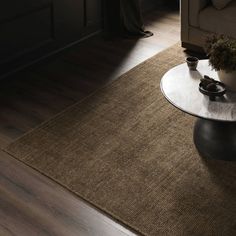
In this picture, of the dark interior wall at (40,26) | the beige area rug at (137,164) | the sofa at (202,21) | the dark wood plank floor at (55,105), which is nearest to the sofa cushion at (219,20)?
the sofa at (202,21)

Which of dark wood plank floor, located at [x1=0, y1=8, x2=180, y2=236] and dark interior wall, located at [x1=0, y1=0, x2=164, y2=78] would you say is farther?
dark interior wall, located at [x1=0, y1=0, x2=164, y2=78]

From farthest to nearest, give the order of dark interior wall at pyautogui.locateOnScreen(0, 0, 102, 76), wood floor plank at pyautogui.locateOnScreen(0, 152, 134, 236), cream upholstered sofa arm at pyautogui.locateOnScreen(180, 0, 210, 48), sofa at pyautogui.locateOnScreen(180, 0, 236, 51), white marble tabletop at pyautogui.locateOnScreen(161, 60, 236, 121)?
cream upholstered sofa arm at pyautogui.locateOnScreen(180, 0, 210, 48)
sofa at pyautogui.locateOnScreen(180, 0, 236, 51)
dark interior wall at pyautogui.locateOnScreen(0, 0, 102, 76)
white marble tabletop at pyautogui.locateOnScreen(161, 60, 236, 121)
wood floor plank at pyautogui.locateOnScreen(0, 152, 134, 236)

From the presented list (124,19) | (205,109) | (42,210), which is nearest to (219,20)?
(124,19)

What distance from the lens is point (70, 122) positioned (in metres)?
2.69

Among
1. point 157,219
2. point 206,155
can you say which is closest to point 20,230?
point 157,219

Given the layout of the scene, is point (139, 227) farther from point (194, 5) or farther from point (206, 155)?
point (194, 5)

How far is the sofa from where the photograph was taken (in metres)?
3.17

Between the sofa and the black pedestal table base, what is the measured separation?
1.11 m

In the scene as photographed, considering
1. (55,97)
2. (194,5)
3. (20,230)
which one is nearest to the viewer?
(20,230)

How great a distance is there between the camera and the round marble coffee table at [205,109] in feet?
6.88

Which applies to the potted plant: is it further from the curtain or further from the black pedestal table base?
the curtain

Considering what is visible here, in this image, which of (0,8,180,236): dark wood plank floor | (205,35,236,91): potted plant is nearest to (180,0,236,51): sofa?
(0,8,180,236): dark wood plank floor

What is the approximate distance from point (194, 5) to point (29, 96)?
1.46m

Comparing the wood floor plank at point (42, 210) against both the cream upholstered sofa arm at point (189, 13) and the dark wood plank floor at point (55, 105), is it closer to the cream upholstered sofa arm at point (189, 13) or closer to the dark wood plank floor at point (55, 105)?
the dark wood plank floor at point (55, 105)
